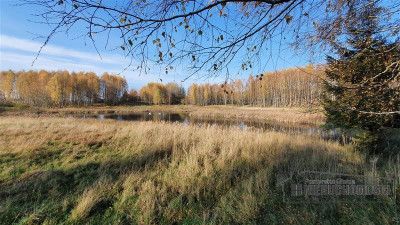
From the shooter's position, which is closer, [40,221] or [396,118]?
[40,221]

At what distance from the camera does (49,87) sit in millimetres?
39812

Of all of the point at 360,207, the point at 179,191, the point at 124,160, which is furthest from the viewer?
the point at 124,160

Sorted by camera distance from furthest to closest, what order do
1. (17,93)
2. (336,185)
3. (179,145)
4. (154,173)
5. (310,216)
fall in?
(17,93) → (179,145) → (154,173) → (336,185) → (310,216)

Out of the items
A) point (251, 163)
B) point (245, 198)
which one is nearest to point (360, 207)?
point (245, 198)

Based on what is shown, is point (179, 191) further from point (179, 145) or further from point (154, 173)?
point (179, 145)

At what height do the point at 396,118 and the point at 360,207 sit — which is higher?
the point at 396,118

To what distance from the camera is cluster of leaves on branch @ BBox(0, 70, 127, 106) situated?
130ft

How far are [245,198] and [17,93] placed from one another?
207 feet

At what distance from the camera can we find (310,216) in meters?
2.15
